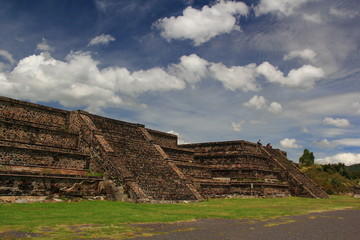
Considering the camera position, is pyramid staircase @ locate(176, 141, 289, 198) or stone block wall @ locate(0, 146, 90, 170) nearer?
stone block wall @ locate(0, 146, 90, 170)

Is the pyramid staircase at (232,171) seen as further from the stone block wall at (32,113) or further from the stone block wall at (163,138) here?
the stone block wall at (32,113)

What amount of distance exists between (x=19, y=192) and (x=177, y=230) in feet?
29.6

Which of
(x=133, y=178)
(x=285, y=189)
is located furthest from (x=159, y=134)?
(x=285, y=189)

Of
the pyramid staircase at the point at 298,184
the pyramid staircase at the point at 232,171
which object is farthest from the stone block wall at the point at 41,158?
the pyramid staircase at the point at 298,184

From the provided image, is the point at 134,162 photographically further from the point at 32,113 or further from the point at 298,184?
the point at 298,184

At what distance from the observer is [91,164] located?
62.6 ft

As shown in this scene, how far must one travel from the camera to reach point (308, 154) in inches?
2349

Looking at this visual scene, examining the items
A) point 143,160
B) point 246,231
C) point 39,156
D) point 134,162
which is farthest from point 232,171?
point 246,231

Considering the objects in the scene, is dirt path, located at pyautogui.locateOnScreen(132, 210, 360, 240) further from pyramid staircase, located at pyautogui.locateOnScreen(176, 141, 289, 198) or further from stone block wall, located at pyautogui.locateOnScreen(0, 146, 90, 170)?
pyramid staircase, located at pyautogui.locateOnScreen(176, 141, 289, 198)

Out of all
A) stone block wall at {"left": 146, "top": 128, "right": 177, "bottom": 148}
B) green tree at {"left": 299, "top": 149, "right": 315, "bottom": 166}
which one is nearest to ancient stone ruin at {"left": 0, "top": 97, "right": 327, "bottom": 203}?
stone block wall at {"left": 146, "top": 128, "right": 177, "bottom": 148}

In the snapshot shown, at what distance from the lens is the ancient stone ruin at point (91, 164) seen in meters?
15.5

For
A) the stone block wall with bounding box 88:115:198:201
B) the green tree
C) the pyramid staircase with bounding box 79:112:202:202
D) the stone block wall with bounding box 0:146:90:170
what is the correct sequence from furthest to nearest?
the green tree < the stone block wall with bounding box 88:115:198:201 < the pyramid staircase with bounding box 79:112:202:202 < the stone block wall with bounding box 0:146:90:170

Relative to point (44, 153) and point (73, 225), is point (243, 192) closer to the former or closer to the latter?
point (44, 153)

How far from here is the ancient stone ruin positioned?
15.5 m
